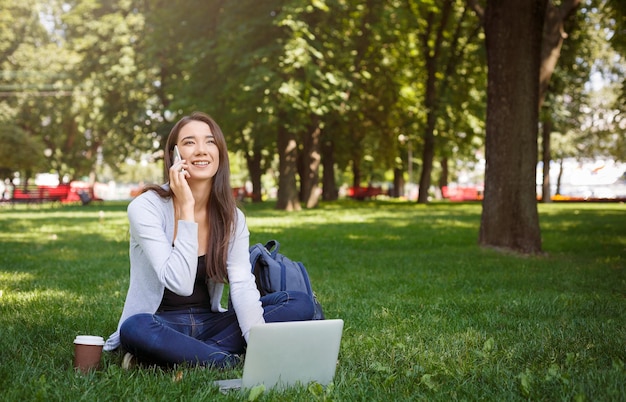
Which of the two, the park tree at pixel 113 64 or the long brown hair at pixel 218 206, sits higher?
the park tree at pixel 113 64

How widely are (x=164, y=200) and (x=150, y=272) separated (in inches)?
17.7

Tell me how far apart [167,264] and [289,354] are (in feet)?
2.90

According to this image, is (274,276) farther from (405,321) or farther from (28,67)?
(28,67)

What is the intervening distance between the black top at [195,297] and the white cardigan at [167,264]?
5 centimetres

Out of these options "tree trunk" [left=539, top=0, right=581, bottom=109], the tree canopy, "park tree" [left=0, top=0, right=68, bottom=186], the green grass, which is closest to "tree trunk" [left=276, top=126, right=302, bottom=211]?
the tree canopy

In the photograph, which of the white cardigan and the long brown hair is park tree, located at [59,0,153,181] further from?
the white cardigan

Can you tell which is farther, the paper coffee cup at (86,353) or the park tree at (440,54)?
the park tree at (440,54)

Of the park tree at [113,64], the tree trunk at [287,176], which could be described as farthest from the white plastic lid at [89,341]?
the park tree at [113,64]

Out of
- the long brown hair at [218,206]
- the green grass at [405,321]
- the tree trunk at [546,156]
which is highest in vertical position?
the tree trunk at [546,156]

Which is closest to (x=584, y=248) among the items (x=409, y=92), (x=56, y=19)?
(x=409, y=92)

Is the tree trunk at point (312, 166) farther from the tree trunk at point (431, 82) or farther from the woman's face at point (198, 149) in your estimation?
the woman's face at point (198, 149)

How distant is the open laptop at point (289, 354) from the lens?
3457 mm

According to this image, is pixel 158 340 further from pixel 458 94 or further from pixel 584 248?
pixel 458 94

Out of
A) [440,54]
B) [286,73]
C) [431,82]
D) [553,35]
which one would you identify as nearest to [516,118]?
[553,35]
